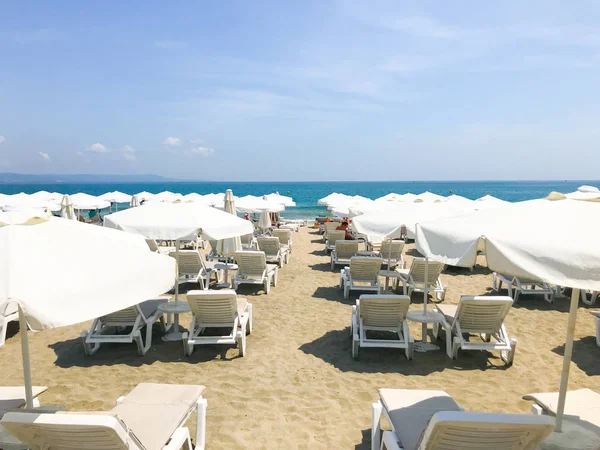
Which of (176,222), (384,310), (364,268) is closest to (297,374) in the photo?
(384,310)

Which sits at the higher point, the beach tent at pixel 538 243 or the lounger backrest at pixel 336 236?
the beach tent at pixel 538 243

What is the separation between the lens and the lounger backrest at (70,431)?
213 cm

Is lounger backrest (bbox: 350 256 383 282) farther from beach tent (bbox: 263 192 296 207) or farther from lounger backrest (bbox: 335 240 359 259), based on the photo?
beach tent (bbox: 263 192 296 207)

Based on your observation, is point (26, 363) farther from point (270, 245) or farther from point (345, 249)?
point (345, 249)

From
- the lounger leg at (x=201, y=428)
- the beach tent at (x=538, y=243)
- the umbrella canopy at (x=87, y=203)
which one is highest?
the beach tent at (x=538, y=243)

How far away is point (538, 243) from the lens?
2330 mm

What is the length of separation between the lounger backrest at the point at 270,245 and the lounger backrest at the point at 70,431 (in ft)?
27.2

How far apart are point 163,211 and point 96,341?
1.92 meters

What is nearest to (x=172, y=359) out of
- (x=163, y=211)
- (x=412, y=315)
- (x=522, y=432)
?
(x=163, y=211)

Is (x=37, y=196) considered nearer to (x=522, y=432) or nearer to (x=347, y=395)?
(x=347, y=395)

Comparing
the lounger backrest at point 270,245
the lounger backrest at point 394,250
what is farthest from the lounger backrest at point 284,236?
the lounger backrest at point 394,250

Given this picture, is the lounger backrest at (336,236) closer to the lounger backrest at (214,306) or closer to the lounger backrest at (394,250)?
the lounger backrest at (394,250)

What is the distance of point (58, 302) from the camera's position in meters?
1.88

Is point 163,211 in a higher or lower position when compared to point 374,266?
higher
